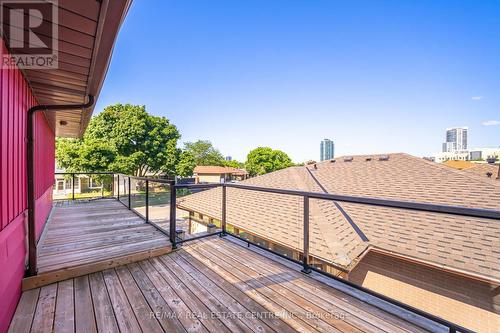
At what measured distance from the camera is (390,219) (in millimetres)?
5445

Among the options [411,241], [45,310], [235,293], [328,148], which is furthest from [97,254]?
[328,148]

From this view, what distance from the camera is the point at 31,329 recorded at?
4.94ft

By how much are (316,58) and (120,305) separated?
1497 cm

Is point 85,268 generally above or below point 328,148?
below

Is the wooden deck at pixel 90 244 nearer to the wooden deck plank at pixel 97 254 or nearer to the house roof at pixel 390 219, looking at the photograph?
the wooden deck plank at pixel 97 254

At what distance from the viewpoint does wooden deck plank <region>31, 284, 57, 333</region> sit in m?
1.53

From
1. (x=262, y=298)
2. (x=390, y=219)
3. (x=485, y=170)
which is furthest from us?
(x=485, y=170)

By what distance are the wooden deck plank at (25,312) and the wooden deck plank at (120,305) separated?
1.69 feet

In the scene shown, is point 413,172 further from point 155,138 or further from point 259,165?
point 259,165

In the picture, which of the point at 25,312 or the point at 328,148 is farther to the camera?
the point at 328,148

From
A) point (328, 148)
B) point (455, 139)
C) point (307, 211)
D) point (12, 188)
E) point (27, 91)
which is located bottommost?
point (307, 211)

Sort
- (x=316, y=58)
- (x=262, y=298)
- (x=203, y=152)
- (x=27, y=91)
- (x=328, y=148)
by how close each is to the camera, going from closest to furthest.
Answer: (x=262, y=298) → (x=27, y=91) → (x=316, y=58) → (x=203, y=152) → (x=328, y=148)

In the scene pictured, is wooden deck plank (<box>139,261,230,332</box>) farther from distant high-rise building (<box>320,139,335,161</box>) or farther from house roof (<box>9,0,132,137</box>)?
distant high-rise building (<box>320,139,335,161</box>)

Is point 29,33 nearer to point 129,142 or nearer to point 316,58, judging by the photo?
point 316,58
